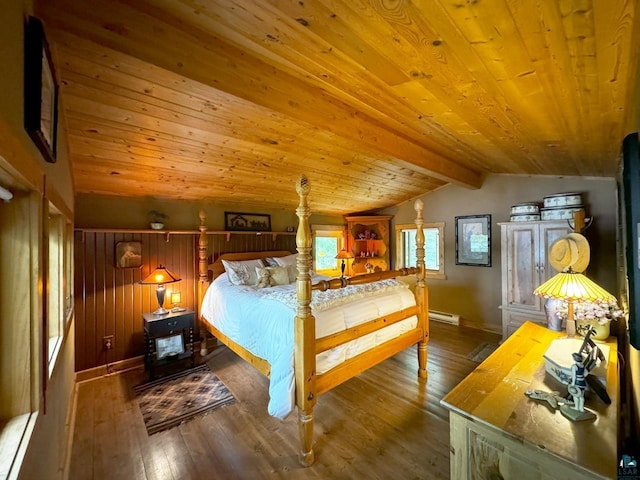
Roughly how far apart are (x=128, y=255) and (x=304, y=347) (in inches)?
104

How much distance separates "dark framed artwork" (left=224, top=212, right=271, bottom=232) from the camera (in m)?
4.23

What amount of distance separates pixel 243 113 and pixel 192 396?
8.86 feet

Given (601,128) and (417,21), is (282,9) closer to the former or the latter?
(417,21)

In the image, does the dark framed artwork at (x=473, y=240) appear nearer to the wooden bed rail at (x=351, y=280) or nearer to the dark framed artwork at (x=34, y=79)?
the wooden bed rail at (x=351, y=280)

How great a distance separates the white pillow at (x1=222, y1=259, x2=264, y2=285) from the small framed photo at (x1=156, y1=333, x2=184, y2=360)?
2.97ft

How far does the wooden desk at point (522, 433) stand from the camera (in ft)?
3.08

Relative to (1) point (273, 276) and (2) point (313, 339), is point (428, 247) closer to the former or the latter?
(1) point (273, 276)

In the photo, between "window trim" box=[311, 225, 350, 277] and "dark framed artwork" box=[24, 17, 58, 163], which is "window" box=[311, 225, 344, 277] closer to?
"window trim" box=[311, 225, 350, 277]

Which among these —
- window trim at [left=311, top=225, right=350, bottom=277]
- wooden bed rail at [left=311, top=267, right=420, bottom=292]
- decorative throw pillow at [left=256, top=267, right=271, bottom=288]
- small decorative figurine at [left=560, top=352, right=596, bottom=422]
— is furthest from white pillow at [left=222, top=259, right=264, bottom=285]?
small decorative figurine at [left=560, top=352, right=596, bottom=422]

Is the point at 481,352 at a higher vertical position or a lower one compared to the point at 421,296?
lower

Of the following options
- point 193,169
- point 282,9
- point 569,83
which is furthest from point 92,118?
point 569,83

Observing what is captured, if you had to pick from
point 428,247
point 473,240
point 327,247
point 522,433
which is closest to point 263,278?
point 327,247

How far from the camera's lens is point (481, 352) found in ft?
12.0

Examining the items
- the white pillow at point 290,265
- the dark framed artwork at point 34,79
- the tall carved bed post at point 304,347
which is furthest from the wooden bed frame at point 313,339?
the dark framed artwork at point 34,79
